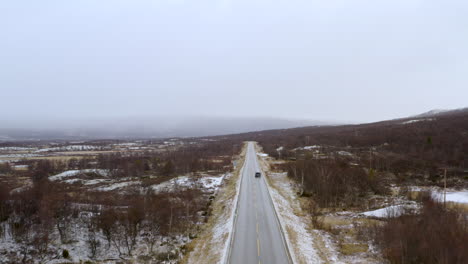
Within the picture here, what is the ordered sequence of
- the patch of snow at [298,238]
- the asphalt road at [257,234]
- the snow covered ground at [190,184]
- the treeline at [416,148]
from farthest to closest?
1. the treeline at [416,148]
2. the snow covered ground at [190,184]
3. the patch of snow at [298,238]
4. the asphalt road at [257,234]

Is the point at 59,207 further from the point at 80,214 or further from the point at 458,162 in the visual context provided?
the point at 458,162

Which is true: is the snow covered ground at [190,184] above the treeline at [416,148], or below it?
below

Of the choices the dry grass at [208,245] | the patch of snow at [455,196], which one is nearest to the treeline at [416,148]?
the patch of snow at [455,196]

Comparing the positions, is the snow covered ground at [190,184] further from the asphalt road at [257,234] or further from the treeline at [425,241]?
the treeline at [425,241]

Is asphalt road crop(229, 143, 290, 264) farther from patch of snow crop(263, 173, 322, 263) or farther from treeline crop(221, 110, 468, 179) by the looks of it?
treeline crop(221, 110, 468, 179)

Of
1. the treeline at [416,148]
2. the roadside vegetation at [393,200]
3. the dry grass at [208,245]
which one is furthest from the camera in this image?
the treeline at [416,148]

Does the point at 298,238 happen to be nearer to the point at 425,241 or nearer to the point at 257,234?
the point at 257,234

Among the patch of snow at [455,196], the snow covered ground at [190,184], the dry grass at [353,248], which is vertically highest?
the dry grass at [353,248]

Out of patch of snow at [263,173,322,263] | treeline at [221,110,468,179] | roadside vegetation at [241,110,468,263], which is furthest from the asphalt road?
treeline at [221,110,468,179]
